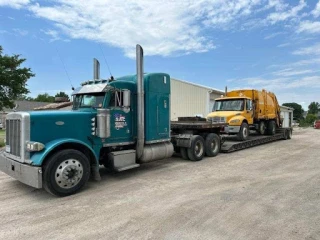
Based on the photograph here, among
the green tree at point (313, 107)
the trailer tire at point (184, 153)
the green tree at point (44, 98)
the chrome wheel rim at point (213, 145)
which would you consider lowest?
the trailer tire at point (184, 153)

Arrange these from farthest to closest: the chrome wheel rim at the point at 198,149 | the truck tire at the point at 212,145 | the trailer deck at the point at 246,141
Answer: the trailer deck at the point at 246,141
the truck tire at the point at 212,145
the chrome wheel rim at the point at 198,149

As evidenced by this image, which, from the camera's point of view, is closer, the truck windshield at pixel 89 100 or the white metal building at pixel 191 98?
the truck windshield at pixel 89 100

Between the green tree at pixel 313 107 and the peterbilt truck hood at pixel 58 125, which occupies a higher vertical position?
the green tree at pixel 313 107

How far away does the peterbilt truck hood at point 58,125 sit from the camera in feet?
18.5

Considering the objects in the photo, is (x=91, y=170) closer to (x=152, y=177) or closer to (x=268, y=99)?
(x=152, y=177)

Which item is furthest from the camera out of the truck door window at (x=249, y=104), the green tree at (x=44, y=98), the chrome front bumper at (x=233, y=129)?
the green tree at (x=44, y=98)

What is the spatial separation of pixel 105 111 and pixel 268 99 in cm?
1402

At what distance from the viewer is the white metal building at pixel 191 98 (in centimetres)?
2538

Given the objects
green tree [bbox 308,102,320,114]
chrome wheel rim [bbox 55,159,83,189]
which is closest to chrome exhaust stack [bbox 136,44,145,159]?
chrome wheel rim [bbox 55,159,83,189]

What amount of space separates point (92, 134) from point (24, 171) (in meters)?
1.66

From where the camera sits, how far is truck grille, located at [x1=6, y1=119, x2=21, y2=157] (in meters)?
5.80

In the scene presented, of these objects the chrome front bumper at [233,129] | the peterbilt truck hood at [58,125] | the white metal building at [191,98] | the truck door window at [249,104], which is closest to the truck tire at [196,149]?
the chrome front bumper at [233,129]

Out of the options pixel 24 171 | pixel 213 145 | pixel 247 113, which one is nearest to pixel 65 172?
pixel 24 171

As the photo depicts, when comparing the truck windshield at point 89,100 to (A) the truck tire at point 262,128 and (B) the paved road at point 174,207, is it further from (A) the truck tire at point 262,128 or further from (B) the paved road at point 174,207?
(A) the truck tire at point 262,128
